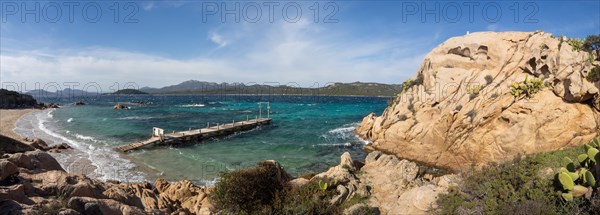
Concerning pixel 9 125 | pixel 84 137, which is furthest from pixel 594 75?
pixel 9 125

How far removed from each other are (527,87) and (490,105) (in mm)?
2407

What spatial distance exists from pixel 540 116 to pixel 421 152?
8365 mm

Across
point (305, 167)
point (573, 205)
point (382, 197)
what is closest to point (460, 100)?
point (305, 167)

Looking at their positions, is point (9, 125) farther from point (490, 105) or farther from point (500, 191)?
point (490, 105)

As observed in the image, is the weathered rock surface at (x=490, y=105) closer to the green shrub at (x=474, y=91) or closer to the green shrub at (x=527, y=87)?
the green shrub at (x=474, y=91)

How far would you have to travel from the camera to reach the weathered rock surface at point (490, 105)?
58.5ft

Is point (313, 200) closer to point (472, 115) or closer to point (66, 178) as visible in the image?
point (66, 178)

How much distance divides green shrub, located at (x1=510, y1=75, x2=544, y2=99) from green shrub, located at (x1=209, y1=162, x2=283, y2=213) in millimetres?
17351

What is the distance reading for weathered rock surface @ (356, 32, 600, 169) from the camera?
17844mm

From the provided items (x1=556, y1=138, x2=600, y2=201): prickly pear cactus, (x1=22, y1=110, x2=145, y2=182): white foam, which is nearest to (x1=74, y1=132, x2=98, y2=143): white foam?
(x1=22, y1=110, x2=145, y2=182): white foam

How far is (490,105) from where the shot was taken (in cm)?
2134

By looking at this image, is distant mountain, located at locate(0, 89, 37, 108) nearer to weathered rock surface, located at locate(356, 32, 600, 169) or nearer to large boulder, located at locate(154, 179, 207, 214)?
large boulder, located at locate(154, 179, 207, 214)

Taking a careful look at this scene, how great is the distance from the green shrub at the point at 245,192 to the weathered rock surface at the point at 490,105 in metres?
14.7

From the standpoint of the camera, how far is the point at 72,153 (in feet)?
93.9
